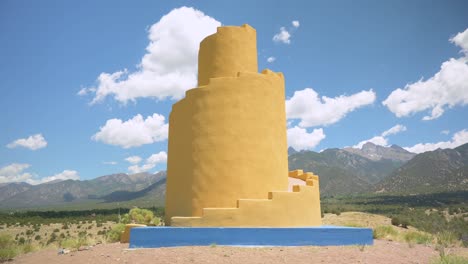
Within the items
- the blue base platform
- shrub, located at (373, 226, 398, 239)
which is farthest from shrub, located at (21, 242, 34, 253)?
shrub, located at (373, 226, 398, 239)

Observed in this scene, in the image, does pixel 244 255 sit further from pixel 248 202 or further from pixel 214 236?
pixel 248 202

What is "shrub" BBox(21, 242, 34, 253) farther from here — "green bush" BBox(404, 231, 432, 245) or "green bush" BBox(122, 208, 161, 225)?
"green bush" BBox(404, 231, 432, 245)

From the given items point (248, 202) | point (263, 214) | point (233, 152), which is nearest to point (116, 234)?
point (233, 152)

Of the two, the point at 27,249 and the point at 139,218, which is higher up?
the point at 139,218

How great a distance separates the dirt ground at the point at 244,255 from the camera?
777 cm

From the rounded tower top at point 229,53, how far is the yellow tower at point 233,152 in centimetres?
3

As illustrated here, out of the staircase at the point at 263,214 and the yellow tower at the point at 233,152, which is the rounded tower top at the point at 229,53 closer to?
the yellow tower at the point at 233,152

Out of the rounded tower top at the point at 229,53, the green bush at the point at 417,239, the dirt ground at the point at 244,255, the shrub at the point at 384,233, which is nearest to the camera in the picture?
the dirt ground at the point at 244,255

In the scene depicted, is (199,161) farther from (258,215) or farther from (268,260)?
(268,260)

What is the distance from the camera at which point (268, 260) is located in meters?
7.69

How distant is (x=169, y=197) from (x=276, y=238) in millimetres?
4279

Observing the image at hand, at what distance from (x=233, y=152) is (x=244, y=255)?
10.6 ft

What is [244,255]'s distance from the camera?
812 cm

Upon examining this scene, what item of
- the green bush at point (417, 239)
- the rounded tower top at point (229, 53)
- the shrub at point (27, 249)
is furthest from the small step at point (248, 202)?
the shrub at point (27, 249)
